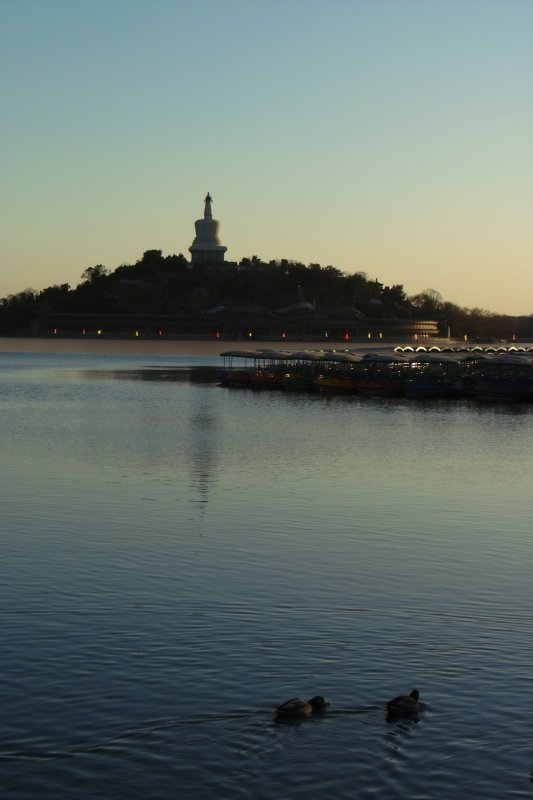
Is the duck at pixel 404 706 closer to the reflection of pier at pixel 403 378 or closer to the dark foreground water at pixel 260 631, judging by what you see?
the dark foreground water at pixel 260 631

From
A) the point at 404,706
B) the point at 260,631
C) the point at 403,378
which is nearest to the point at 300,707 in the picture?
the point at 404,706

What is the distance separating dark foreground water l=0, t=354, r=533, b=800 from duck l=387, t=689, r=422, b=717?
0.56ft

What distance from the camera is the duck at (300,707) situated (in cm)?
1429

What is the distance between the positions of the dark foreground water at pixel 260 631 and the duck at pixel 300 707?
0.57 feet

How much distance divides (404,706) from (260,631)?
4190mm

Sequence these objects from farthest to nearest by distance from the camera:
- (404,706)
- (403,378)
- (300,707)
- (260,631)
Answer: (403,378) → (260,631) → (404,706) → (300,707)

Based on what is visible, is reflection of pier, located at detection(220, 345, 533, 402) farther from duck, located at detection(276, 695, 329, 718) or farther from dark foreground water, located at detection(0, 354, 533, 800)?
duck, located at detection(276, 695, 329, 718)

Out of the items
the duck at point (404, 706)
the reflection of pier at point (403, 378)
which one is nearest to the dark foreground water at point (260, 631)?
the duck at point (404, 706)

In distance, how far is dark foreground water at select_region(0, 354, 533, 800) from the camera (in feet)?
43.8

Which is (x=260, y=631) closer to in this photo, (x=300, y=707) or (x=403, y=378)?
(x=300, y=707)

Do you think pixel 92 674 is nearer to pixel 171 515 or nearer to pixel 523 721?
pixel 523 721

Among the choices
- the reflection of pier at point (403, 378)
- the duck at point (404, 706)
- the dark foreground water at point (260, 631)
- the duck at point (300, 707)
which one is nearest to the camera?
the dark foreground water at point (260, 631)

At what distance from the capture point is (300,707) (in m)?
14.3

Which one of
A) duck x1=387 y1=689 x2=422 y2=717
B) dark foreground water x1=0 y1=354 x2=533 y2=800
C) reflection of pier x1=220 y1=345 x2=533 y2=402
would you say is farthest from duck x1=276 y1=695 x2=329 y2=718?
reflection of pier x1=220 y1=345 x2=533 y2=402
